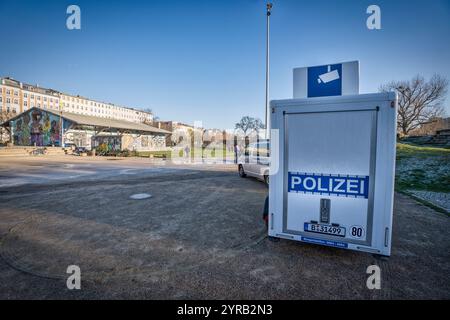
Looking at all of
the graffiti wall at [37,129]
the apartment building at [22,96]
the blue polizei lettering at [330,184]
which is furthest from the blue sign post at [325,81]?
the apartment building at [22,96]

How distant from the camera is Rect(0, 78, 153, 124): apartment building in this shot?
7781cm

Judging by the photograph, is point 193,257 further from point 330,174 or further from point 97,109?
point 97,109

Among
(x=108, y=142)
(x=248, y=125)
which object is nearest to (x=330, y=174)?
(x=108, y=142)

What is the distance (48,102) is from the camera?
93.1 meters

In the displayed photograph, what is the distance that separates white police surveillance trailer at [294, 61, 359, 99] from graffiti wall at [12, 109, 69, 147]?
41074mm

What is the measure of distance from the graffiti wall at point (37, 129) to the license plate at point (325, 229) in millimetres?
41673

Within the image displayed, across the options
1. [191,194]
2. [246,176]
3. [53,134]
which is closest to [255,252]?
[191,194]

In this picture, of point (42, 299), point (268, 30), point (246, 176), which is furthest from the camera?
point (268, 30)

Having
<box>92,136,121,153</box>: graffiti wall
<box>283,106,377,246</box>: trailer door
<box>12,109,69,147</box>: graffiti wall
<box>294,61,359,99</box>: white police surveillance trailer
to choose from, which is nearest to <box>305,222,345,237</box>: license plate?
<box>283,106,377,246</box>: trailer door

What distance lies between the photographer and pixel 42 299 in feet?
8.91

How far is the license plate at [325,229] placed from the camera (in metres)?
3.41

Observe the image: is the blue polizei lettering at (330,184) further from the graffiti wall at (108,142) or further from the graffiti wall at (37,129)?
the graffiti wall at (37,129)
